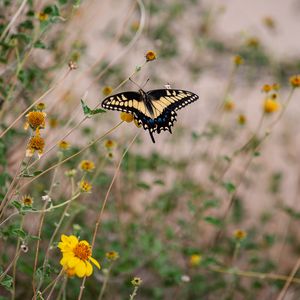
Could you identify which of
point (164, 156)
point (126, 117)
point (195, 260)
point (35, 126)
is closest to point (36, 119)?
point (35, 126)

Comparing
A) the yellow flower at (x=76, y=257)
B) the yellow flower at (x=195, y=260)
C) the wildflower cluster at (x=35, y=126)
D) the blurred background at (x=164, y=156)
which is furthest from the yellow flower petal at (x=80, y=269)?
the yellow flower at (x=195, y=260)

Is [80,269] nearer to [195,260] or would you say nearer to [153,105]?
[153,105]

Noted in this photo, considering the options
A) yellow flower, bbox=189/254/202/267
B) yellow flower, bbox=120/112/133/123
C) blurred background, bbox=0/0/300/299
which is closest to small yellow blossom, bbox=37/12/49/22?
blurred background, bbox=0/0/300/299

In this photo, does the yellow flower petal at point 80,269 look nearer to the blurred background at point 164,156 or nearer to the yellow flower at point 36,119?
the blurred background at point 164,156

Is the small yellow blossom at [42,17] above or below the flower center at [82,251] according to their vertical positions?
above

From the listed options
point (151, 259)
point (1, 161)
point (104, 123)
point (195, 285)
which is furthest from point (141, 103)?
point (104, 123)

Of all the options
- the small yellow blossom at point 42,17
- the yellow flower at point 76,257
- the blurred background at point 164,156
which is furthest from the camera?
the blurred background at point 164,156
